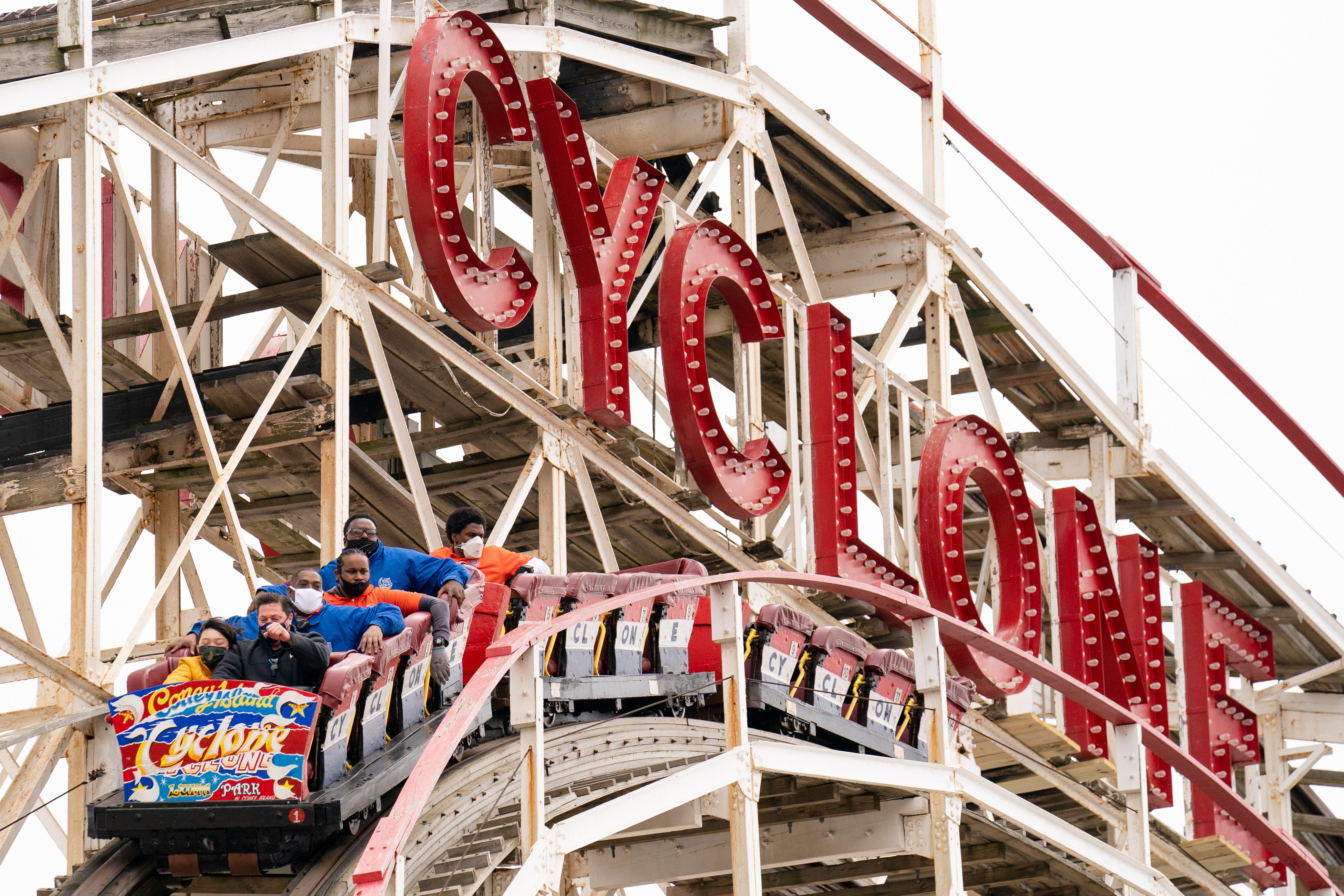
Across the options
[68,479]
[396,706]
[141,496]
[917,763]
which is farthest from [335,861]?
[141,496]

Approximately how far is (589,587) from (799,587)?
7.02 feet

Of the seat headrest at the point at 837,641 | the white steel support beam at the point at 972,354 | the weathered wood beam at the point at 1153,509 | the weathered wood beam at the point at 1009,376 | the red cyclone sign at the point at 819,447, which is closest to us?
the seat headrest at the point at 837,641

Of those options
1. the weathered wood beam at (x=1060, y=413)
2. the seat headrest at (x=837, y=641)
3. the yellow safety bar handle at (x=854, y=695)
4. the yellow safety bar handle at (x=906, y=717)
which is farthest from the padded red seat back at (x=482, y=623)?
the weathered wood beam at (x=1060, y=413)

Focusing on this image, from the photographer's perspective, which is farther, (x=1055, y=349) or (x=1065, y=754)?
(x=1055, y=349)

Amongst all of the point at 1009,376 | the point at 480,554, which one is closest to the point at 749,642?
the point at 480,554

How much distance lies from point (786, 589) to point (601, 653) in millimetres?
7842

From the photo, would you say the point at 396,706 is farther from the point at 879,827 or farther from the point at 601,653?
the point at 879,827

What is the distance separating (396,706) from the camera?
11.6 metres

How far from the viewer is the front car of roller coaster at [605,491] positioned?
1171 centimetres

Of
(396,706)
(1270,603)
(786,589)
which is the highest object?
(1270,603)

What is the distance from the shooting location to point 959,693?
1594 centimetres

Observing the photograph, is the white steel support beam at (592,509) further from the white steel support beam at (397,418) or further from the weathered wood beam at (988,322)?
the weathered wood beam at (988,322)

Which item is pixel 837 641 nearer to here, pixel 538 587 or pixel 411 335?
pixel 538 587

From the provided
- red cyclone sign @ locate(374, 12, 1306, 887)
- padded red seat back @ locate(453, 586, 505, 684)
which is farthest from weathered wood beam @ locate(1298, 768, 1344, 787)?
padded red seat back @ locate(453, 586, 505, 684)
